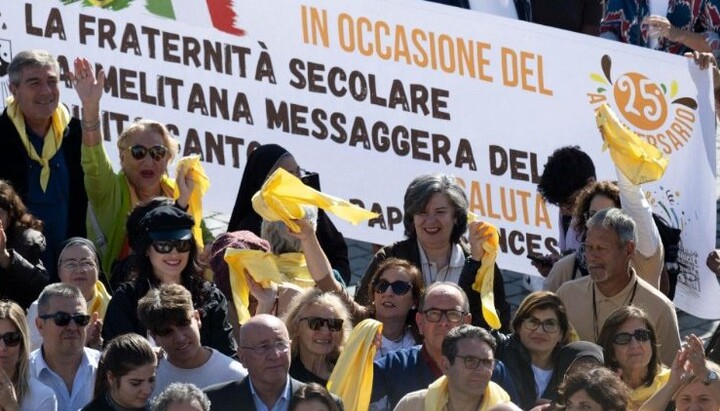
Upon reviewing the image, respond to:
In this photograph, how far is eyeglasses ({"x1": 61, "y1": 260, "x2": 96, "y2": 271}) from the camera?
936 cm

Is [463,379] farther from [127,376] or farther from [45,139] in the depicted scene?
[45,139]

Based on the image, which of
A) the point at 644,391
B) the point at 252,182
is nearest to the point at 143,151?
the point at 252,182

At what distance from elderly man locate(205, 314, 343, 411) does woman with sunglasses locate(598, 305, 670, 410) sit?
1587mm

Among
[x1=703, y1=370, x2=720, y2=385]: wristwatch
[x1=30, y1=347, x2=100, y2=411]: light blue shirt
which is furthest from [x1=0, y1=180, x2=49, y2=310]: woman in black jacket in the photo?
[x1=703, y1=370, x2=720, y2=385]: wristwatch

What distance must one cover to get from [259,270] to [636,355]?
1876 millimetres

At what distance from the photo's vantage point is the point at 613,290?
→ 9.87m

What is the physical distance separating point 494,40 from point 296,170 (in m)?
1.94

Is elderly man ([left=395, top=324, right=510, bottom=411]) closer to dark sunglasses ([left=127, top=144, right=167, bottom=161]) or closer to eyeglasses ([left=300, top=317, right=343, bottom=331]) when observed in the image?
eyeglasses ([left=300, top=317, right=343, bottom=331])

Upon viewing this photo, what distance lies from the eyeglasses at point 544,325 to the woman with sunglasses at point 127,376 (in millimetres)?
1939

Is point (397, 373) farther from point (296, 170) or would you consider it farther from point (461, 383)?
point (296, 170)

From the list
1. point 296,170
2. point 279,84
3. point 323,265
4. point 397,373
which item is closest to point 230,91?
point 279,84

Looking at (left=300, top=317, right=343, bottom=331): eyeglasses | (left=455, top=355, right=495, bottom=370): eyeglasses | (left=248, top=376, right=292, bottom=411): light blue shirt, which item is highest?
(left=300, top=317, right=343, bottom=331): eyeglasses

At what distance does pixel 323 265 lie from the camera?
9.65m

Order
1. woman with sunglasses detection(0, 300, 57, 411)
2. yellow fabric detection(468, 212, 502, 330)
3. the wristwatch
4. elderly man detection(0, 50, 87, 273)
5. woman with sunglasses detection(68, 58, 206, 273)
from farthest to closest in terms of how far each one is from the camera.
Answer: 1. woman with sunglasses detection(68, 58, 206, 273)
2. elderly man detection(0, 50, 87, 273)
3. yellow fabric detection(468, 212, 502, 330)
4. the wristwatch
5. woman with sunglasses detection(0, 300, 57, 411)
